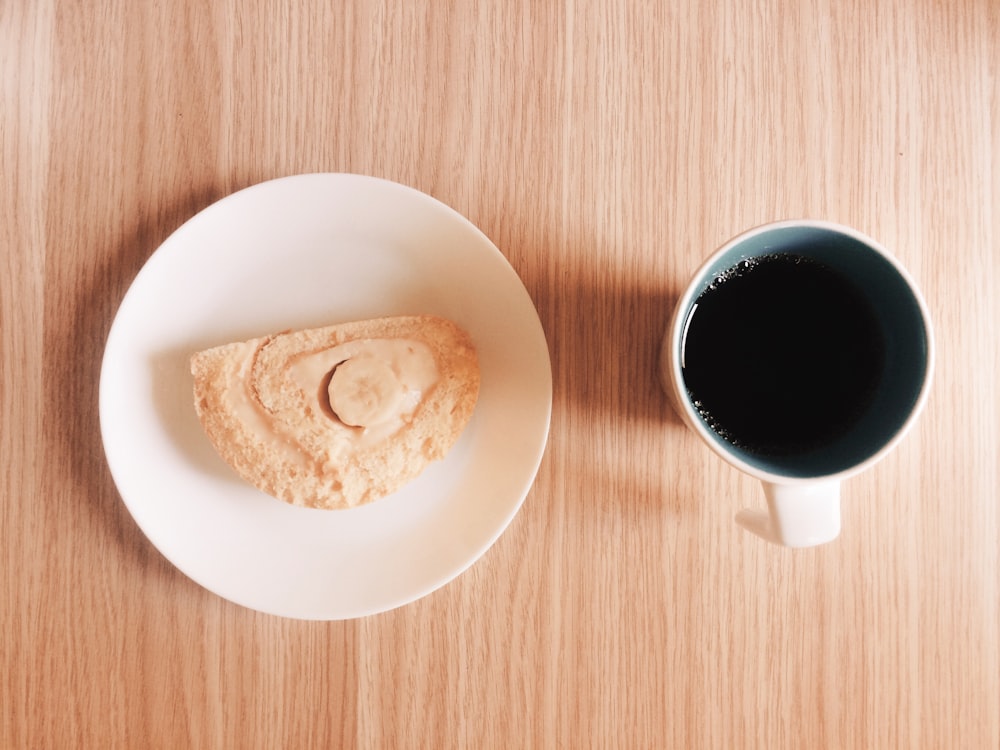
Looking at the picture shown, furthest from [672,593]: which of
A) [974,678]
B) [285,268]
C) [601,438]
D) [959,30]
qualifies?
[959,30]

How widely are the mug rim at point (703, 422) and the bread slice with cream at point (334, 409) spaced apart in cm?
19

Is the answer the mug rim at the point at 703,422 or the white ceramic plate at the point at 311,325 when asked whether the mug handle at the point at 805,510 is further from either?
the white ceramic plate at the point at 311,325

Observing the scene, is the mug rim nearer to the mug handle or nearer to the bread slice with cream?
the mug handle

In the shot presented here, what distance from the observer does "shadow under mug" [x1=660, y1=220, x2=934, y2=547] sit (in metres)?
0.52

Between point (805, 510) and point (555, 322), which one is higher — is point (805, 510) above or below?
below

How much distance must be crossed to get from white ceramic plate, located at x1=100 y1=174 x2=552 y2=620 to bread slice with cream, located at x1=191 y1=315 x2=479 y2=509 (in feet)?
0.10

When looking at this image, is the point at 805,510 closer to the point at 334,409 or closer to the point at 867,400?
the point at 867,400

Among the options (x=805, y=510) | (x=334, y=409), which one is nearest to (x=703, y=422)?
(x=805, y=510)

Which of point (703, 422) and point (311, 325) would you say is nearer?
point (703, 422)

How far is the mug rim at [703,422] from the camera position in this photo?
20.3 inches

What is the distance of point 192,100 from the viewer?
687 millimetres

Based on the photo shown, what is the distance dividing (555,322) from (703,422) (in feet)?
0.66

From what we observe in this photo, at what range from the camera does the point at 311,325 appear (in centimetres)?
67

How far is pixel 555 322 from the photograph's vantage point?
0.69m
